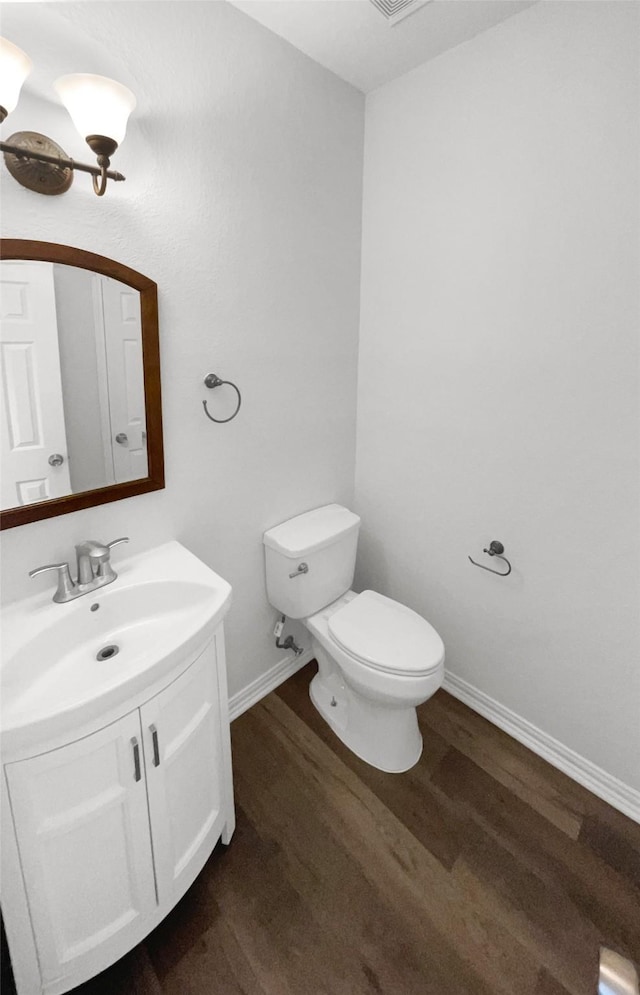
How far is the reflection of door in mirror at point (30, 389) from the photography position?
42.7 inches

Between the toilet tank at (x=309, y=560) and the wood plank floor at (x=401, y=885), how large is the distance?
550 mm

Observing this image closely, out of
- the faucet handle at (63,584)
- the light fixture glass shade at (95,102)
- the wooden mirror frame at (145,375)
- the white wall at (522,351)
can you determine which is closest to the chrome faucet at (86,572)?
the faucet handle at (63,584)

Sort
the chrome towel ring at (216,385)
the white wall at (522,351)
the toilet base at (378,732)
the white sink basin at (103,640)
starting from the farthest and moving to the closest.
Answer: the toilet base at (378,732) → the chrome towel ring at (216,385) → the white wall at (522,351) → the white sink basin at (103,640)

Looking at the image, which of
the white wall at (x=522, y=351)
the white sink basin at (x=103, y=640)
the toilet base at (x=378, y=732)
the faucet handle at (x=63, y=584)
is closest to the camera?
the white sink basin at (x=103, y=640)

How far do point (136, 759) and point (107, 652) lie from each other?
30 cm

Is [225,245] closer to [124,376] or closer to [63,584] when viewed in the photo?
[124,376]

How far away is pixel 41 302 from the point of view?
1.12 meters

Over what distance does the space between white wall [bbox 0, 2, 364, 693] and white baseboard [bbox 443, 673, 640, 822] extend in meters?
0.86

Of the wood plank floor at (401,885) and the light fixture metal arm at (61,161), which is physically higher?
the light fixture metal arm at (61,161)

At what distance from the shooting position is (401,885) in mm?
1366

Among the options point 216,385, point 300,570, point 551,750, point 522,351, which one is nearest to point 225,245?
point 216,385

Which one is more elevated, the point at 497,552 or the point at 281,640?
the point at 497,552

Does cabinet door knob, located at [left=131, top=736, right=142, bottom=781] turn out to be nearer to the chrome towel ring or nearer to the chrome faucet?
the chrome faucet

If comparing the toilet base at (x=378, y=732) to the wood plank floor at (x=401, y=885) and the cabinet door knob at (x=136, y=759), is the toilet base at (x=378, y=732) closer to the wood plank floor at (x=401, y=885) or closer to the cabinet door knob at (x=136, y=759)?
the wood plank floor at (x=401, y=885)
